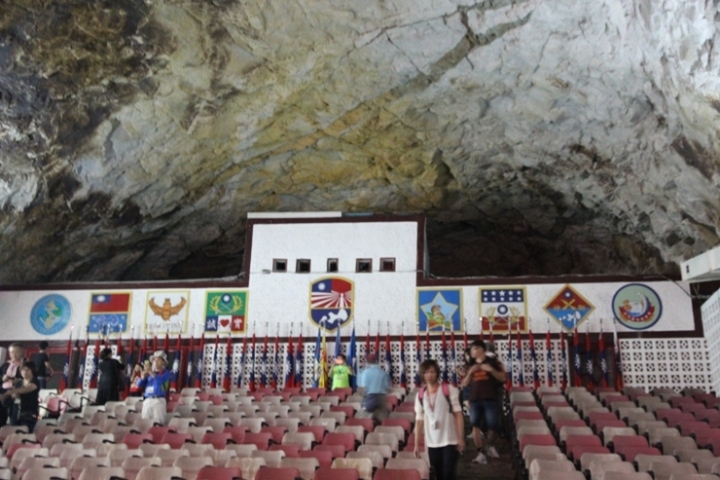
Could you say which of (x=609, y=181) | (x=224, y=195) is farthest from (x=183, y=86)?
(x=609, y=181)

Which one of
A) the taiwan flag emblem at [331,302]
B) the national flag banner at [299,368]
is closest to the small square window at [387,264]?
the taiwan flag emblem at [331,302]

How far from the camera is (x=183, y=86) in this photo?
1569cm

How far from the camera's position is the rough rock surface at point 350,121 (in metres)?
13.9

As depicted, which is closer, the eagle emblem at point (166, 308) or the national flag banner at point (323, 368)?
the national flag banner at point (323, 368)

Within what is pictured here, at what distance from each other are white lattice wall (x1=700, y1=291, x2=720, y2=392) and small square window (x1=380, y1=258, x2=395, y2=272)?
246 inches

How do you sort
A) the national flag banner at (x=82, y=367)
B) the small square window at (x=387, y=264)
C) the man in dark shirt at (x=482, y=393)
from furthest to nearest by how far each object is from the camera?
the small square window at (x=387, y=264) < the national flag banner at (x=82, y=367) < the man in dark shirt at (x=482, y=393)

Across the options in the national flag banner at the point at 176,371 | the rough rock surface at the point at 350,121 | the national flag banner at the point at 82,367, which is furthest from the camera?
the national flag banner at the point at 82,367

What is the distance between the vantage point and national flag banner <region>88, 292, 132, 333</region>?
1755cm

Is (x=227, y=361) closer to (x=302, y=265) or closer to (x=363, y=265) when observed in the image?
(x=302, y=265)

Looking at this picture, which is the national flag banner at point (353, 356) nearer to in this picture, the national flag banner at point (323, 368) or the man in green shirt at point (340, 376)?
the national flag banner at point (323, 368)

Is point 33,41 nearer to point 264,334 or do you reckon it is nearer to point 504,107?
point 264,334

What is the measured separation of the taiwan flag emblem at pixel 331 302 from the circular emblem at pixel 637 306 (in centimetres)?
545

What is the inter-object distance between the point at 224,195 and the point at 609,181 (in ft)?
29.1

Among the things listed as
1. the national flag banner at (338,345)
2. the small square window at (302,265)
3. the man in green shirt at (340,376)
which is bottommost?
the man in green shirt at (340,376)
